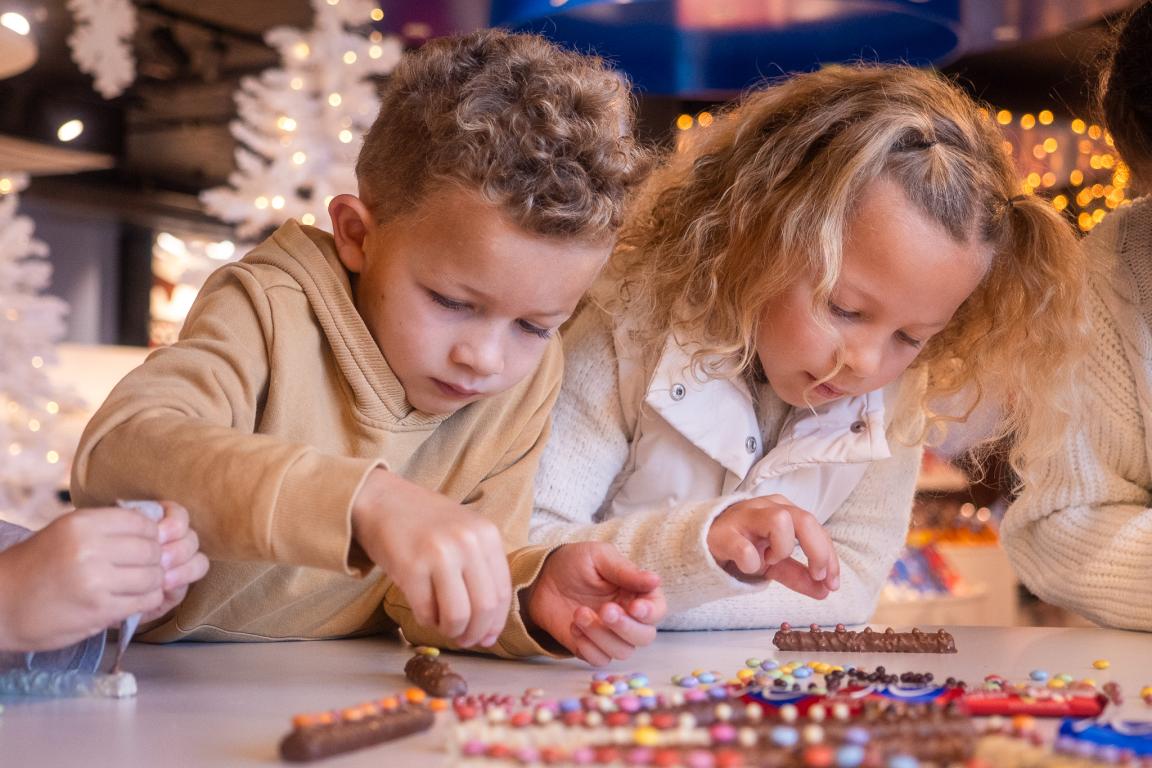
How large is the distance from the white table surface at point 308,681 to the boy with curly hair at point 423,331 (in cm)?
5

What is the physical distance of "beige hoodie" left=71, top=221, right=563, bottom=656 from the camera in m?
0.86

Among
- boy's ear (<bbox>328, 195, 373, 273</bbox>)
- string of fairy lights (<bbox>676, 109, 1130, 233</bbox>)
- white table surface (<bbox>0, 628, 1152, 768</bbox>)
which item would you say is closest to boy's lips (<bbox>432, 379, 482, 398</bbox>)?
boy's ear (<bbox>328, 195, 373, 273</bbox>)

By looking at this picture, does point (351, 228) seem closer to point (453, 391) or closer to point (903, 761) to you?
point (453, 391)

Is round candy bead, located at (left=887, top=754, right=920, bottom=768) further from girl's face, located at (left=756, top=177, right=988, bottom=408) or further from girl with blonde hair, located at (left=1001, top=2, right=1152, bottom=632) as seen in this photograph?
girl with blonde hair, located at (left=1001, top=2, right=1152, bottom=632)

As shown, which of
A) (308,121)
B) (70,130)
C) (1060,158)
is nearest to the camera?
(308,121)

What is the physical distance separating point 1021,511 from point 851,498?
21cm

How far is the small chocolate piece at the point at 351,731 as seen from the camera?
0.68 m

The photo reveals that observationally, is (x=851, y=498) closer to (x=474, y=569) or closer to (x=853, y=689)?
(x=853, y=689)

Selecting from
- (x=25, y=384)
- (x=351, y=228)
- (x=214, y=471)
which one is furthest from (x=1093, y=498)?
(x=25, y=384)

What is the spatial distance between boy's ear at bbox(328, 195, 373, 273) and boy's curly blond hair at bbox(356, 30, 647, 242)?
0.05 ft

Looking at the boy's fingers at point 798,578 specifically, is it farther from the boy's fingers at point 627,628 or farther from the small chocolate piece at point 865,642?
the boy's fingers at point 627,628

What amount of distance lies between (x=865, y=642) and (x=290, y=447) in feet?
1.96

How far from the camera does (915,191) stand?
4.34 feet

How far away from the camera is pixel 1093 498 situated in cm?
150
